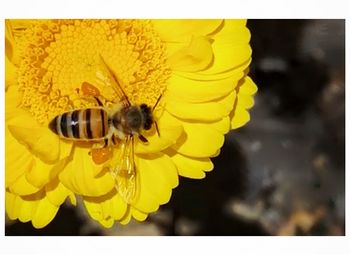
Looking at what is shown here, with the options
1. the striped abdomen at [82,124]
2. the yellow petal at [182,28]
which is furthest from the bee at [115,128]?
the yellow petal at [182,28]

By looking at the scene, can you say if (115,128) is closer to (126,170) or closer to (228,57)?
(126,170)

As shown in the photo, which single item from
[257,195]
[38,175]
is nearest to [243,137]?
[257,195]

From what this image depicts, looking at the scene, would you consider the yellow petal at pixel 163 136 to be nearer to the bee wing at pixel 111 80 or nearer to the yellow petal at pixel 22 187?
the bee wing at pixel 111 80

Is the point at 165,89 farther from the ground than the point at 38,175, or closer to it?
farther from the ground

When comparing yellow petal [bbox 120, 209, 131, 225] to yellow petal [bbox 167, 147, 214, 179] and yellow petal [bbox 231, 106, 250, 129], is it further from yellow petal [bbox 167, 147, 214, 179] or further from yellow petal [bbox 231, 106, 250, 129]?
yellow petal [bbox 231, 106, 250, 129]
